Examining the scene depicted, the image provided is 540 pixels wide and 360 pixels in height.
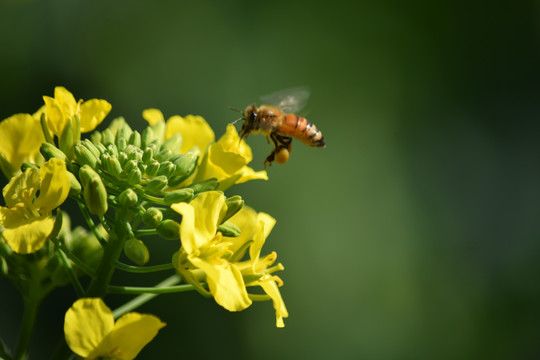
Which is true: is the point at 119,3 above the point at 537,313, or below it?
above

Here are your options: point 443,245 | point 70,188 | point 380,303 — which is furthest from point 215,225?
point 443,245

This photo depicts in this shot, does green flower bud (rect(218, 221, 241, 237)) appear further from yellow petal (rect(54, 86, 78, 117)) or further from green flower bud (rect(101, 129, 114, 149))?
yellow petal (rect(54, 86, 78, 117))

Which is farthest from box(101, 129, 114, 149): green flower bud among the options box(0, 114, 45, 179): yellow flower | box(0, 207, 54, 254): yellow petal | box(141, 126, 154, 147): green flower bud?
box(0, 207, 54, 254): yellow petal

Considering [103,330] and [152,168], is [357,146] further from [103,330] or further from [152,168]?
[103,330]

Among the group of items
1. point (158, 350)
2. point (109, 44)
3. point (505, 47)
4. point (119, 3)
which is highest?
point (505, 47)

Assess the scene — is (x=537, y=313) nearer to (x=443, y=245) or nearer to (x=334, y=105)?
(x=443, y=245)

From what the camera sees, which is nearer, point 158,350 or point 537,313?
point 158,350
